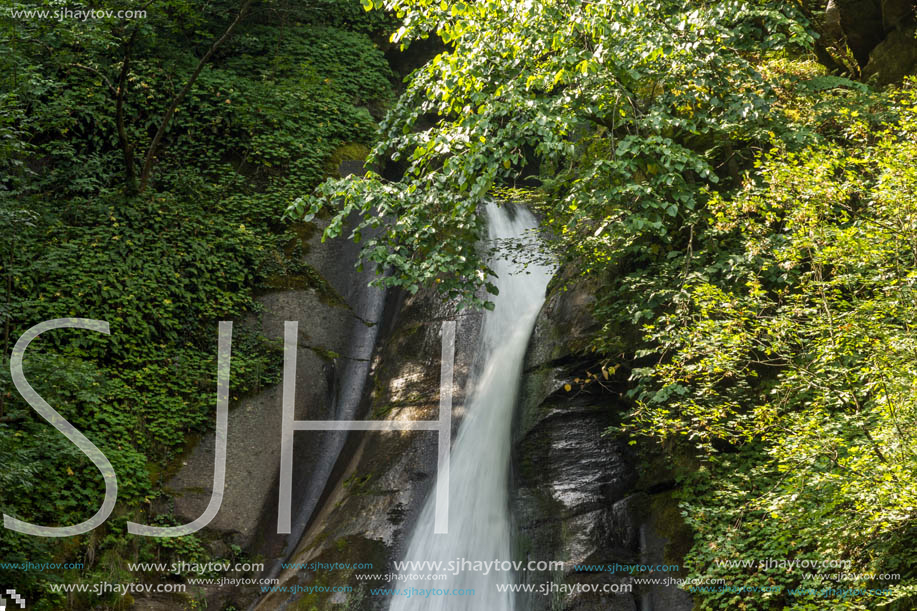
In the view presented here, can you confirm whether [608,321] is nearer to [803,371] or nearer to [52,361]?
[803,371]

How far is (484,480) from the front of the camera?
8781mm

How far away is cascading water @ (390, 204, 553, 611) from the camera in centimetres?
793

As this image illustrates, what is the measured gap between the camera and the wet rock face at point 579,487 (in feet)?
24.3

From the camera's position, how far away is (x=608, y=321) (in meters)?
8.23

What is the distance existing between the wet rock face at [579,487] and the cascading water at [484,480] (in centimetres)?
24

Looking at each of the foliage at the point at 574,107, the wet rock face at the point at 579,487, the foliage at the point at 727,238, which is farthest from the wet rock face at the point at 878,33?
the wet rock face at the point at 579,487

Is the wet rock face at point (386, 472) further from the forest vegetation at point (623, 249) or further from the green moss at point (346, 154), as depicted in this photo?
the green moss at point (346, 154)

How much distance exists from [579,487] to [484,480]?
4.05ft

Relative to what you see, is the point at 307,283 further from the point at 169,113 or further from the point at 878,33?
the point at 878,33

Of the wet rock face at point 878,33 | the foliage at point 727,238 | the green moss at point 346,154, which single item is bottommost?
the foliage at point 727,238

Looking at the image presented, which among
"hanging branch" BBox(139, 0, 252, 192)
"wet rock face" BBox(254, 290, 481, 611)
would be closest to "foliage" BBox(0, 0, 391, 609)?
"hanging branch" BBox(139, 0, 252, 192)

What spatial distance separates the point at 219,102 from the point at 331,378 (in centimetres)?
622

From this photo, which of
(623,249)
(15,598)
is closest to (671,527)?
(623,249)

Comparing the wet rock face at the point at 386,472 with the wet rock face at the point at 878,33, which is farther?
the wet rock face at the point at 878,33
